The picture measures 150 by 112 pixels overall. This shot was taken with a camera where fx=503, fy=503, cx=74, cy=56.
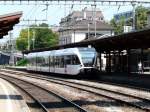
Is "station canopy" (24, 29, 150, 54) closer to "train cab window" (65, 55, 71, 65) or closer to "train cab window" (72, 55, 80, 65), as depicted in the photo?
"train cab window" (72, 55, 80, 65)

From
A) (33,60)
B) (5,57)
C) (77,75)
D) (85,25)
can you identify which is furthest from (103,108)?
(5,57)

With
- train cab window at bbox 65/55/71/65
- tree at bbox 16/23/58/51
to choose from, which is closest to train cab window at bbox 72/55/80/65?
train cab window at bbox 65/55/71/65

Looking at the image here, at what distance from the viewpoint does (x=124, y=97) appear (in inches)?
933

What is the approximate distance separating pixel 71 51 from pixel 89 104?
23.3 m

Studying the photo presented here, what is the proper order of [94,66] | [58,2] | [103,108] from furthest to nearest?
[94,66] → [58,2] → [103,108]

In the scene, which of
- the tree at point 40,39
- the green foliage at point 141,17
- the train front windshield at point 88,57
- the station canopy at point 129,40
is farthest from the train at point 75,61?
the tree at point 40,39

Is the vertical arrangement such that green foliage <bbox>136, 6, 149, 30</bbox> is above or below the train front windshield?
above

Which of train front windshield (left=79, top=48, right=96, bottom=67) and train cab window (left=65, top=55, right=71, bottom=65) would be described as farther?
train cab window (left=65, top=55, right=71, bottom=65)

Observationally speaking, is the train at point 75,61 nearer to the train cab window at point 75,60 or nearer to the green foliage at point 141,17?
the train cab window at point 75,60

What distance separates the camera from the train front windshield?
42.1m

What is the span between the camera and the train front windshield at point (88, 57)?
4214 centimetres

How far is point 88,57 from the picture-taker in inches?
1666

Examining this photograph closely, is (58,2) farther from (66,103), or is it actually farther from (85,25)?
(85,25)

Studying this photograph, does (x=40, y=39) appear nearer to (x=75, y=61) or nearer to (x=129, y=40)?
(x=75, y=61)
